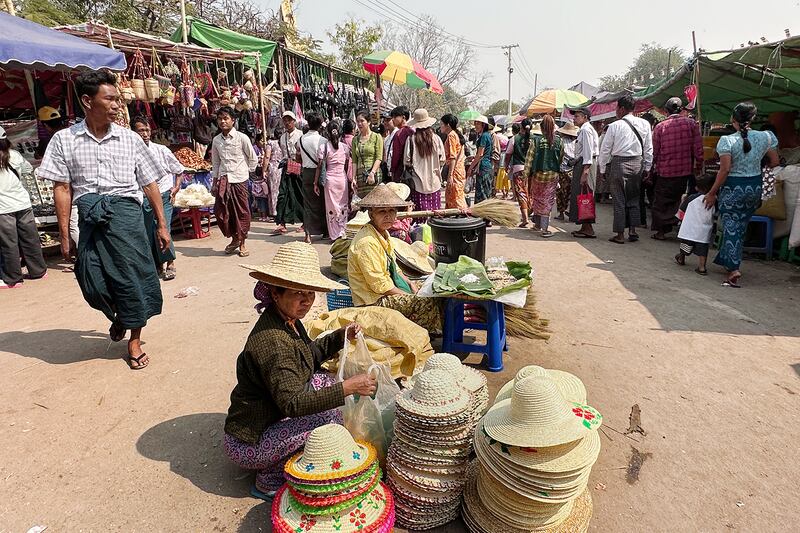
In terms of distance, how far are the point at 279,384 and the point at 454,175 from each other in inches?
221

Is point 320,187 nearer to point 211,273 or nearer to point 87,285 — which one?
point 211,273

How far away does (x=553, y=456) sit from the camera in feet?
6.27

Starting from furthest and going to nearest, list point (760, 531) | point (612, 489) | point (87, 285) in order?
point (87, 285) < point (612, 489) < point (760, 531)

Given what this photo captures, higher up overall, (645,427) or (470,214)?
(470,214)

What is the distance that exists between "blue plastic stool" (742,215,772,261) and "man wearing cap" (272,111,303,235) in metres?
6.39

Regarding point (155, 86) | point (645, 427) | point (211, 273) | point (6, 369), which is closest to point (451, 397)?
point (645, 427)

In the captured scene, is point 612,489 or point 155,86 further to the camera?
point 155,86

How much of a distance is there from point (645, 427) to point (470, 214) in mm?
2500

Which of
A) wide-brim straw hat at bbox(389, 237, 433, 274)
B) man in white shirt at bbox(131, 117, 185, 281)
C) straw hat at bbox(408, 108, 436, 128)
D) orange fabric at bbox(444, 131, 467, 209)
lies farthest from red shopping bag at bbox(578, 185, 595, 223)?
man in white shirt at bbox(131, 117, 185, 281)

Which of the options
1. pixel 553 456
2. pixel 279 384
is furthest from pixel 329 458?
pixel 553 456

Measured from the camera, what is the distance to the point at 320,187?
297 inches

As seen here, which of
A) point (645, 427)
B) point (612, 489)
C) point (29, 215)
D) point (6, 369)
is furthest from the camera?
point (29, 215)

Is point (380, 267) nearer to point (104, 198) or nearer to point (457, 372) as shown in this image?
point (457, 372)

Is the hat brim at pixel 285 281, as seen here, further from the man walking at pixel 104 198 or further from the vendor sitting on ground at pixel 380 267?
the man walking at pixel 104 198
